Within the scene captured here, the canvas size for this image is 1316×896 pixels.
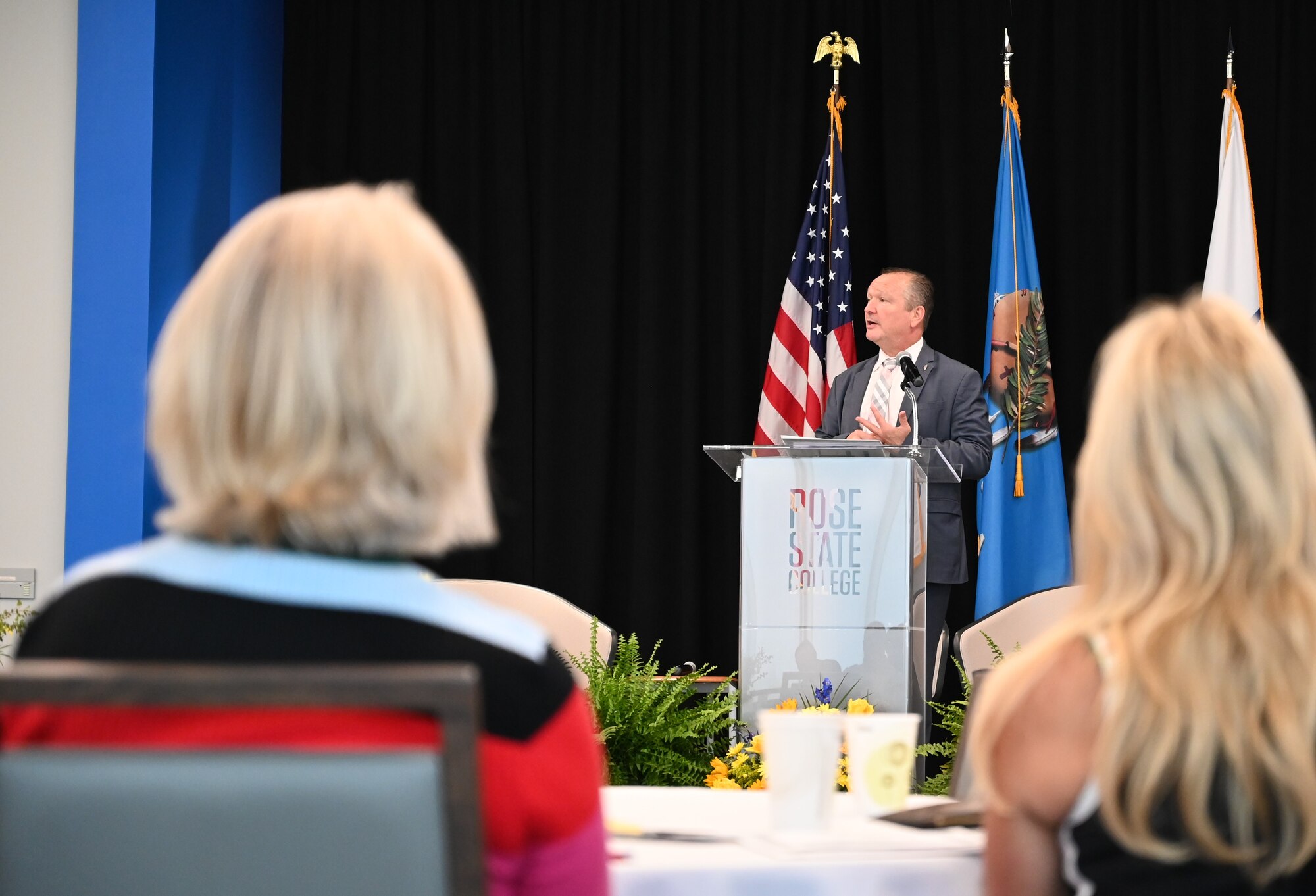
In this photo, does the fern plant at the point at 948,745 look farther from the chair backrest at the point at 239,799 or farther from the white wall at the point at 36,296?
the white wall at the point at 36,296

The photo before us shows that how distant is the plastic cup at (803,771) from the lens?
137cm

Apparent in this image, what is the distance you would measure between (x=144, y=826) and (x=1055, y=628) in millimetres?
711

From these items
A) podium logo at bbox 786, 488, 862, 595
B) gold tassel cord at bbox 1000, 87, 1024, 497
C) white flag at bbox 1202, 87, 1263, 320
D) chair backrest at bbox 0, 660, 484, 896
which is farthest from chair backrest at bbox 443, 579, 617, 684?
white flag at bbox 1202, 87, 1263, 320

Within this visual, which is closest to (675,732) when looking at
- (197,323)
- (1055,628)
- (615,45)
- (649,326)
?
(1055,628)

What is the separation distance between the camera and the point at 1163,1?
6.02 metres

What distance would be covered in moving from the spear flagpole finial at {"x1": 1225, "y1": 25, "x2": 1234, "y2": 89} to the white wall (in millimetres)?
4415

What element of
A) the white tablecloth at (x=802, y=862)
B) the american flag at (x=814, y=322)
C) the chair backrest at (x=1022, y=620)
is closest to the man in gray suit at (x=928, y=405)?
the american flag at (x=814, y=322)

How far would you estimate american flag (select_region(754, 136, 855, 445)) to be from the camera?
19.1ft

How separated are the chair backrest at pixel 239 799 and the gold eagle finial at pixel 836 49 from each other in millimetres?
5305

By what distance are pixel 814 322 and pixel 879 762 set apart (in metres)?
4.52

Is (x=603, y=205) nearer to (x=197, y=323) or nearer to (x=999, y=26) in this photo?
(x=999, y=26)

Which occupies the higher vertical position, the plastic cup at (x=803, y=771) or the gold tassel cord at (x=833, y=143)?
the gold tassel cord at (x=833, y=143)

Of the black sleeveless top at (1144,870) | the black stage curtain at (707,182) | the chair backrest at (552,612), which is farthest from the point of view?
the black stage curtain at (707,182)

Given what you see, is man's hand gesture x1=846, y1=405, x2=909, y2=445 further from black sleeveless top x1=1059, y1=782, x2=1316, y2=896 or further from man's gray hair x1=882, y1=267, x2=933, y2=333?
black sleeveless top x1=1059, y1=782, x2=1316, y2=896
